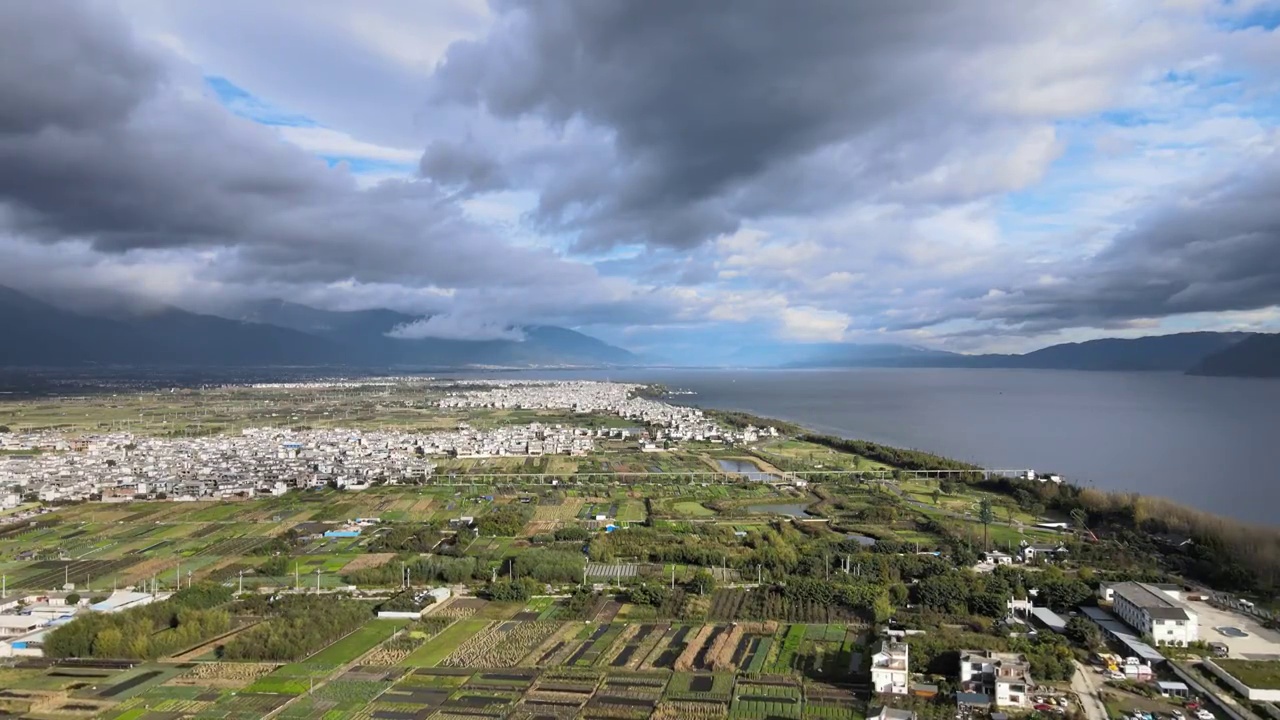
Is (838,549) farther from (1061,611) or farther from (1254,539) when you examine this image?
(1254,539)

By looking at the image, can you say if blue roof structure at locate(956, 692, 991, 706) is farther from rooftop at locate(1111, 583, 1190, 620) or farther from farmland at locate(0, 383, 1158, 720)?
rooftop at locate(1111, 583, 1190, 620)

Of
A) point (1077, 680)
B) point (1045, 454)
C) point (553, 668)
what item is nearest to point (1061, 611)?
point (1077, 680)

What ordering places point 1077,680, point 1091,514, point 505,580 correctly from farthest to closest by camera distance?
point 1091,514 < point 505,580 < point 1077,680

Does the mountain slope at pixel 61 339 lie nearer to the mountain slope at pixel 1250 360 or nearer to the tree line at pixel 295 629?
the tree line at pixel 295 629

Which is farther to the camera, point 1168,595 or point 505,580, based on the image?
point 505,580

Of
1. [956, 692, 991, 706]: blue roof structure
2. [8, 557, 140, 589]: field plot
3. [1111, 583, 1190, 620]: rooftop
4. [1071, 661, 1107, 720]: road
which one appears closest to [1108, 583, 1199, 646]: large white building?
[1111, 583, 1190, 620]: rooftop

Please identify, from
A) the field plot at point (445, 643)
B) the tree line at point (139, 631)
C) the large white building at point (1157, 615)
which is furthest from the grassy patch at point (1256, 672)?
the tree line at point (139, 631)
